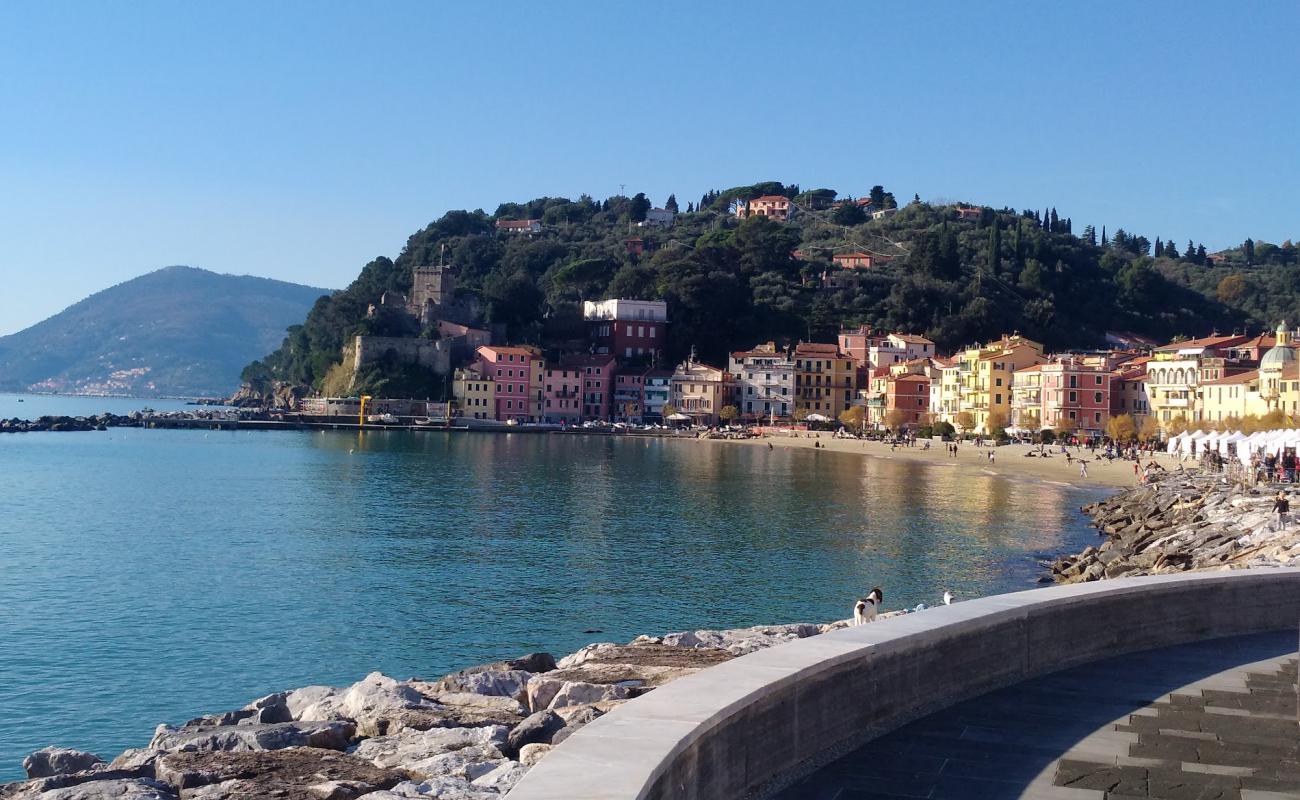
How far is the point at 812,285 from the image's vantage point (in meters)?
114

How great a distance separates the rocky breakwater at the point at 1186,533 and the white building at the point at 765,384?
54.7 metres

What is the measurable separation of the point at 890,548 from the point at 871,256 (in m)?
97.9

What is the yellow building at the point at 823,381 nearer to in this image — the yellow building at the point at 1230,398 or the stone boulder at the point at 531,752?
the yellow building at the point at 1230,398

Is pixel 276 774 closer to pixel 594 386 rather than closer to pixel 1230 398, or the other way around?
pixel 1230 398

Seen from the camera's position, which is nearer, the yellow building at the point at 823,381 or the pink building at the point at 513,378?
the yellow building at the point at 823,381

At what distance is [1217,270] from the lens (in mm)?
145250

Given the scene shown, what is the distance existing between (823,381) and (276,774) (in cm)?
9049

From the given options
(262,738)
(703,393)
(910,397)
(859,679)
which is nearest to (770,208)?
(703,393)

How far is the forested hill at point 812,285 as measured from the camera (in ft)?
347

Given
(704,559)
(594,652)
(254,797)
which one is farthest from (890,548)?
(254,797)

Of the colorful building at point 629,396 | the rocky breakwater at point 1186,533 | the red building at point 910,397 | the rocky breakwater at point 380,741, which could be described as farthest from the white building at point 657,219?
the rocky breakwater at point 380,741

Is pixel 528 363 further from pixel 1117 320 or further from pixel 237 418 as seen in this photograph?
pixel 1117 320

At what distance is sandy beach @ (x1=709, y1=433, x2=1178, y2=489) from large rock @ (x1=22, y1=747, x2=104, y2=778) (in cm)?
4701

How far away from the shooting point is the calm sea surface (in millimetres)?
17031
